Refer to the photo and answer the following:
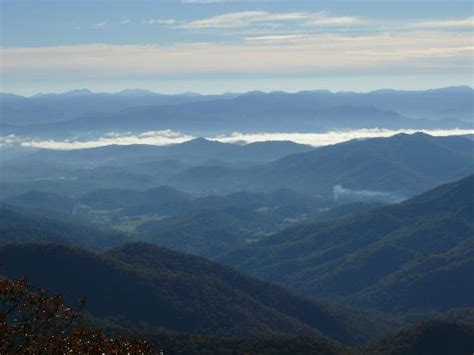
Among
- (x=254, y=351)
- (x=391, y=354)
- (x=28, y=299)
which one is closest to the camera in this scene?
(x=28, y=299)

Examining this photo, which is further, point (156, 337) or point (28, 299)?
point (156, 337)

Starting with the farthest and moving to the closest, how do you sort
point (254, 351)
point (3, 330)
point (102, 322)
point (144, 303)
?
point (144, 303) < point (102, 322) < point (254, 351) < point (3, 330)

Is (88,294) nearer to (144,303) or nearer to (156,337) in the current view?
(144,303)

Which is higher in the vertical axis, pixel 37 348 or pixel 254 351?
pixel 37 348

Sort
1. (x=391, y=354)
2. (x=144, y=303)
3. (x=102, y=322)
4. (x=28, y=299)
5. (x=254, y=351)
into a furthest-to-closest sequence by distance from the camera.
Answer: (x=144, y=303) → (x=102, y=322) → (x=391, y=354) → (x=254, y=351) → (x=28, y=299)

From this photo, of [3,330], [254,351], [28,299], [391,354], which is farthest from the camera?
[391,354]

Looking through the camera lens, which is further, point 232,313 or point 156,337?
point 232,313

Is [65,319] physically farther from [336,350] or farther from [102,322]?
[102,322]

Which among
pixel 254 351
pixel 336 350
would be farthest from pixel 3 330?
pixel 336 350

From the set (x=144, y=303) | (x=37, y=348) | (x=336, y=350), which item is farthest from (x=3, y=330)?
(x=144, y=303)
